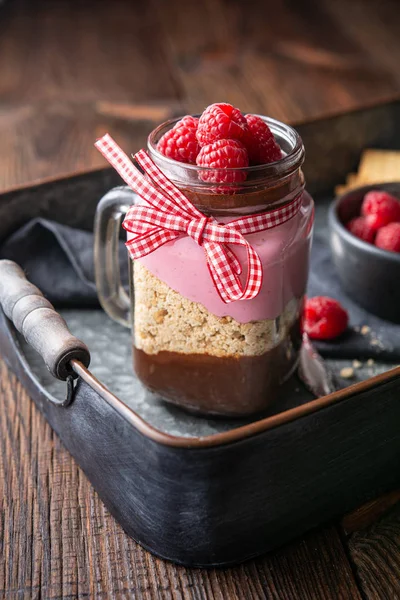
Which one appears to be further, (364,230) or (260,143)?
(364,230)

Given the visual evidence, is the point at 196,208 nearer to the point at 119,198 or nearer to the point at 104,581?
the point at 119,198

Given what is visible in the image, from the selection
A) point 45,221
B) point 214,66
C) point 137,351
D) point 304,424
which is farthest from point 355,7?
point 304,424

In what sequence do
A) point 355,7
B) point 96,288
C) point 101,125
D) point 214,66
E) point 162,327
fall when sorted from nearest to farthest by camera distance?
point 162,327
point 96,288
point 101,125
point 214,66
point 355,7

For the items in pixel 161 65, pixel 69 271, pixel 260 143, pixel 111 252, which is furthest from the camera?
pixel 161 65

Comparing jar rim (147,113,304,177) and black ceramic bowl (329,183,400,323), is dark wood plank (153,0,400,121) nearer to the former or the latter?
black ceramic bowl (329,183,400,323)

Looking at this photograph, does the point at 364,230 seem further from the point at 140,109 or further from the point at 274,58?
the point at 274,58

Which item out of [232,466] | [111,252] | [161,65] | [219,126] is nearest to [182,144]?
[219,126]

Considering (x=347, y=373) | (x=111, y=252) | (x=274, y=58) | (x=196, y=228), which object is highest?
(x=196, y=228)

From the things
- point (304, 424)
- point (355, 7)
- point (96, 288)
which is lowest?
point (355, 7)

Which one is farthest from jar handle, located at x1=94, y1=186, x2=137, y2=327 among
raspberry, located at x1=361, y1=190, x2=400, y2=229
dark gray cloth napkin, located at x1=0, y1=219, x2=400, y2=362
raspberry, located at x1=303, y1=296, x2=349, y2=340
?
raspberry, located at x1=361, y1=190, x2=400, y2=229
